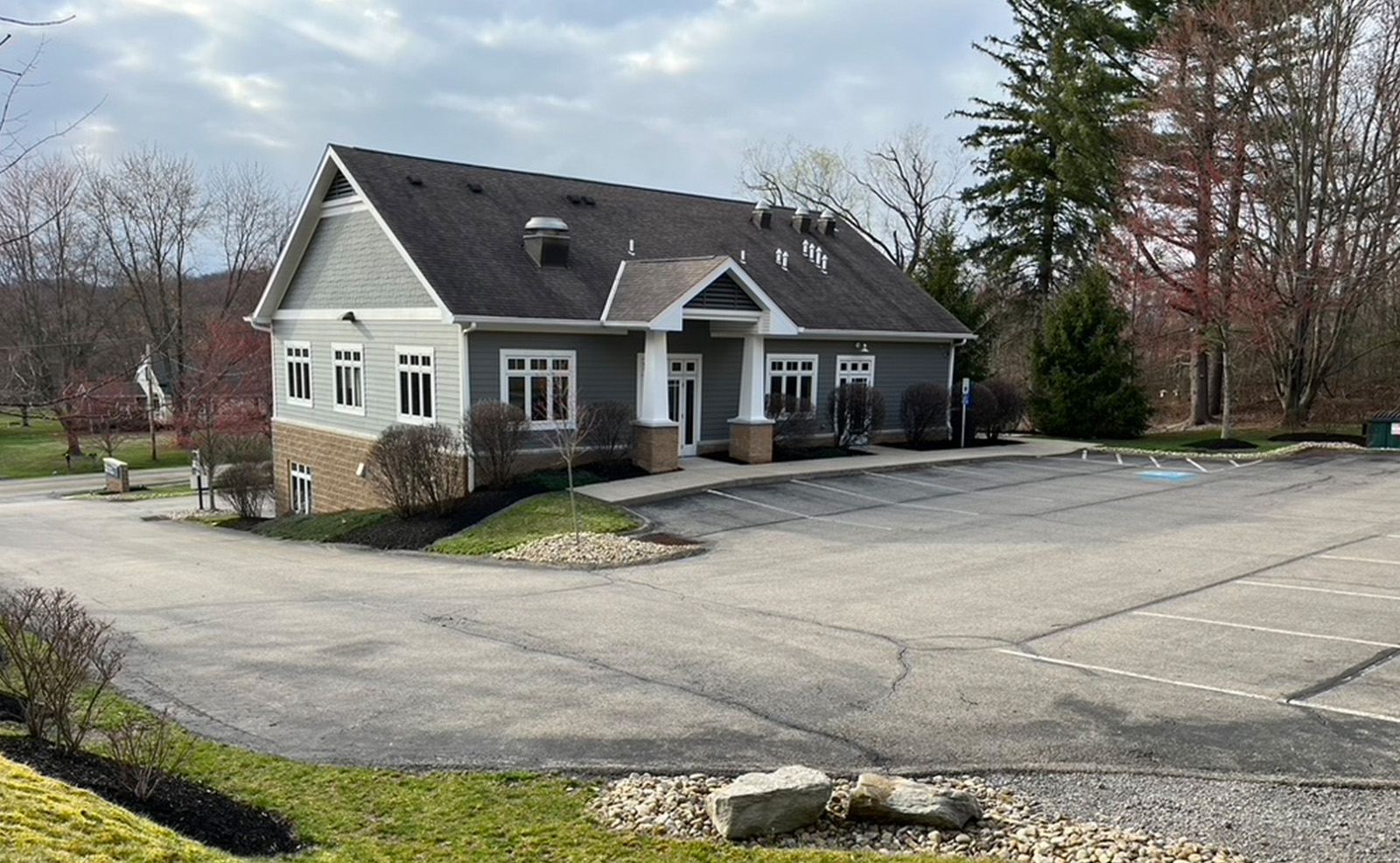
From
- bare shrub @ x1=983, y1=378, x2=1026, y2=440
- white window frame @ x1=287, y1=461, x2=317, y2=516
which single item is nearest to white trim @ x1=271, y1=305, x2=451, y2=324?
white window frame @ x1=287, y1=461, x2=317, y2=516

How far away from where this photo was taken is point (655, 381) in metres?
21.4

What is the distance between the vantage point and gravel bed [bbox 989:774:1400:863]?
5586 millimetres

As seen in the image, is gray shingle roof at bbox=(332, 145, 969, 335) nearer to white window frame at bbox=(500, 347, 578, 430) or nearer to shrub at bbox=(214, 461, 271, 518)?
white window frame at bbox=(500, 347, 578, 430)

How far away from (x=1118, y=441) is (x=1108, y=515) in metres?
15.1

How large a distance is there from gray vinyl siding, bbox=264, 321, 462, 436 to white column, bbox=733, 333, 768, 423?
6925 millimetres

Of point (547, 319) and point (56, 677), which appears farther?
point (547, 319)

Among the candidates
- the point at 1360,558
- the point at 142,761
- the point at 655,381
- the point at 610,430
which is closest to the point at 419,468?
the point at 610,430

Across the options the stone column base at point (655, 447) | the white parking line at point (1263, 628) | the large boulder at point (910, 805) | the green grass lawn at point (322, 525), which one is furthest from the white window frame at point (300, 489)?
the large boulder at point (910, 805)

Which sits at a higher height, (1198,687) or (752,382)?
(752,382)

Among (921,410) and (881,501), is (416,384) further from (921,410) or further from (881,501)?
(921,410)

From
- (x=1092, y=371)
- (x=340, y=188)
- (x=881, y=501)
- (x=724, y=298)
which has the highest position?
(x=340, y=188)

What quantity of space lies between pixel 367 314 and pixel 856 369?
12.9 metres

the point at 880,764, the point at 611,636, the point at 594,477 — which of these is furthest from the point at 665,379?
the point at 880,764

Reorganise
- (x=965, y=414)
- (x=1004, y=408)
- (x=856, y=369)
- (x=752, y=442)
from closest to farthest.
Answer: (x=752, y=442) → (x=856, y=369) → (x=965, y=414) → (x=1004, y=408)
